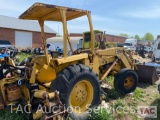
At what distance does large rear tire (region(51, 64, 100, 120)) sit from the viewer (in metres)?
4.04

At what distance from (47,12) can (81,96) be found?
2.06m

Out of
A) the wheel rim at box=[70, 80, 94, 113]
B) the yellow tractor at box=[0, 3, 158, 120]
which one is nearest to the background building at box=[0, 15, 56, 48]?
the yellow tractor at box=[0, 3, 158, 120]

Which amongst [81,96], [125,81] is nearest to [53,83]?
[81,96]

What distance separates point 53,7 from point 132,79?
11.5 feet

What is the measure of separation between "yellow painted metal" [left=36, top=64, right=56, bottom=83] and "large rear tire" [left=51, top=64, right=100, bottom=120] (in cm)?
57

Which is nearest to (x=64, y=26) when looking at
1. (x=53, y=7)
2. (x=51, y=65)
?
(x=53, y=7)

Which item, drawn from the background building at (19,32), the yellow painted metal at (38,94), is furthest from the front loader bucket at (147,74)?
the background building at (19,32)

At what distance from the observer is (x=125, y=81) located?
6.28 meters

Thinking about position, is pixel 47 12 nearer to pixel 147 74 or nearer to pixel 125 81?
pixel 125 81

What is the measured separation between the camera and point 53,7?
13.8 feet

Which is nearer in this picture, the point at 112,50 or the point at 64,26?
the point at 64,26

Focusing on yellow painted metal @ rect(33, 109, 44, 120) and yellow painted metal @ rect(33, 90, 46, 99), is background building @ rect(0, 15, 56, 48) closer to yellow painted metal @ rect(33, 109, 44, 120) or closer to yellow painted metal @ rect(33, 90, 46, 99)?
yellow painted metal @ rect(33, 90, 46, 99)

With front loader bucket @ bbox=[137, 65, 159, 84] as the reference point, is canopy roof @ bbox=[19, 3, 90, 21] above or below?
above

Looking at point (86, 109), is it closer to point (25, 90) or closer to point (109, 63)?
point (25, 90)
